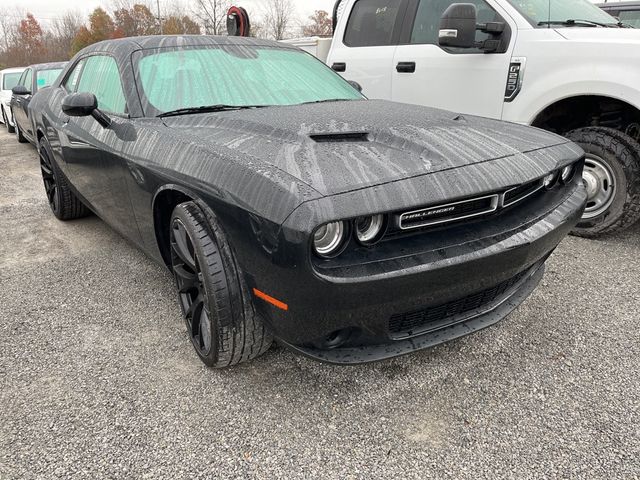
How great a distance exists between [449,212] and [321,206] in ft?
1.80

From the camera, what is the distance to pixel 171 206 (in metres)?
2.30

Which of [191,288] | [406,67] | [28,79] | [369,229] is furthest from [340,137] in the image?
[28,79]

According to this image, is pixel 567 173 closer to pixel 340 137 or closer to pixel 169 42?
pixel 340 137

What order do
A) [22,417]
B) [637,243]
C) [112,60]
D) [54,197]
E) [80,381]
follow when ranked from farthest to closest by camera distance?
[54,197], [637,243], [112,60], [80,381], [22,417]

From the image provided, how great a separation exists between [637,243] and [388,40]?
2769 millimetres

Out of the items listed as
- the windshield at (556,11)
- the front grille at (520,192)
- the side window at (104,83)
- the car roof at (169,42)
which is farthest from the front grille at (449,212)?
the windshield at (556,11)

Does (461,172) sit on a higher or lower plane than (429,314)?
higher

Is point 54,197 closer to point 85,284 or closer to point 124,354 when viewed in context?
point 85,284

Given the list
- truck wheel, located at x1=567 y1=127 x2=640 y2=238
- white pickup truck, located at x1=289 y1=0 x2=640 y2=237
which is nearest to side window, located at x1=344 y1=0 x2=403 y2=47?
white pickup truck, located at x1=289 y1=0 x2=640 y2=237

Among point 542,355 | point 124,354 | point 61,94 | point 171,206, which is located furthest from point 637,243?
point 61,94

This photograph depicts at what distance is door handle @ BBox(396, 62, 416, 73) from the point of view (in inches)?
165

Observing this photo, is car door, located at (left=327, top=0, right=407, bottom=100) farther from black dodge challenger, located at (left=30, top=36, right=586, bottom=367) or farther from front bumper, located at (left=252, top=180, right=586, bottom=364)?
front bumper, located at (left=252, top=180, right=586, bottom=364)

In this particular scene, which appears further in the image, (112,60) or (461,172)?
(112,60)

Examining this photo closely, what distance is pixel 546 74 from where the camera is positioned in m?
3.48
